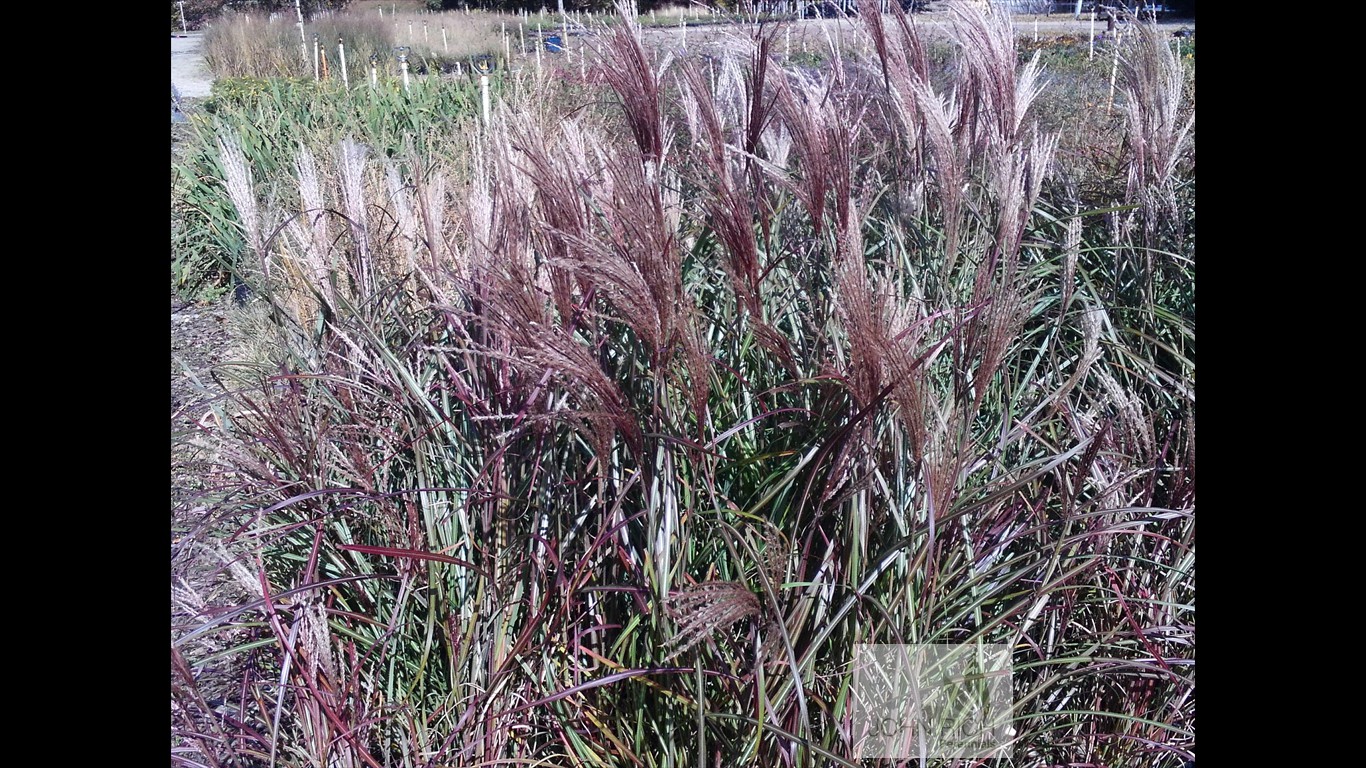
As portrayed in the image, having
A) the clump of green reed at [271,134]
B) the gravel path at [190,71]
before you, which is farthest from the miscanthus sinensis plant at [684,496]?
the gravel path at [190,71]

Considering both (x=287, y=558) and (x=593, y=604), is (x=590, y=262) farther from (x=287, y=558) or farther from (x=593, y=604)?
(x=287, y=558)

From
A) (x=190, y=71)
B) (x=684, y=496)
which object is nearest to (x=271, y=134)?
(x=684, y=496)

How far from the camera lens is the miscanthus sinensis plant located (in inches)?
50.9

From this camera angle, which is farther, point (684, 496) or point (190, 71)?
point (190, 71)

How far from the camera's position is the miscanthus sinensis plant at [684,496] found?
1.29m

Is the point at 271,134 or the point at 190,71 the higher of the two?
the point at 190,71

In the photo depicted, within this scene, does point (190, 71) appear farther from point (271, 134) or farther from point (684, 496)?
point (684, 496)

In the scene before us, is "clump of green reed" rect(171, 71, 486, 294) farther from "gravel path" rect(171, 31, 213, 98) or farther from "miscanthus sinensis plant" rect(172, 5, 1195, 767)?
"gravel path" rect(171, 31, 213, 98)

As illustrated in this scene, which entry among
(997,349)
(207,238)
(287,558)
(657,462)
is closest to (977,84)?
(997,349)

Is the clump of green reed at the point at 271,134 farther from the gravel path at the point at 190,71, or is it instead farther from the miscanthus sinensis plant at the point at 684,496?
the gravel path at the point at 190,71

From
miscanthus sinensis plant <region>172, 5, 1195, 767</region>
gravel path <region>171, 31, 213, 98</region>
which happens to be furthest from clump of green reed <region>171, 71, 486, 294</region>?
gravel path <region>171, 31, 213, 98</region>

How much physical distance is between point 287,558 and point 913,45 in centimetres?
171

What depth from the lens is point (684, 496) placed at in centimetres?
152

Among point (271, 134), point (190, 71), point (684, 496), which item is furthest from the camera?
point (190, 71)
